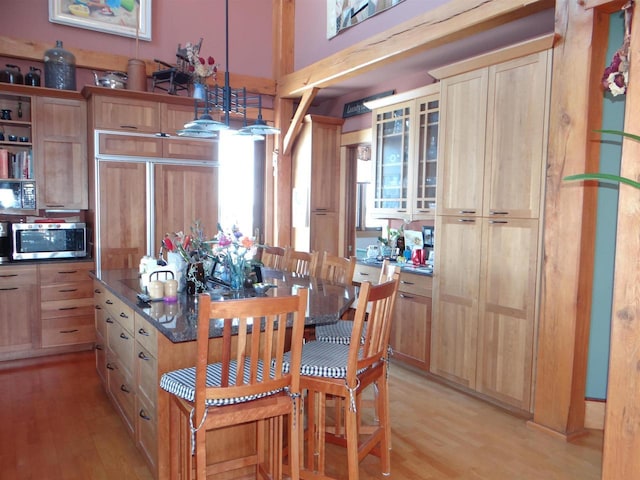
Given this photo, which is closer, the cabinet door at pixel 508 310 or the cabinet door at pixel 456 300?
the cabinet door at pixel 508 310

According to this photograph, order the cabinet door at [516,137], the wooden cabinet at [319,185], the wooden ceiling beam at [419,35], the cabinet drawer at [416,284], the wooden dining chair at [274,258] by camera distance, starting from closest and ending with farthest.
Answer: the cabinet door at [516,137]
the wooden ceiling beam at [419,35]
the cabinet drawer at [416,284]
the wooden dining chair at [274,258]
the wooden cabinet at [319,185]

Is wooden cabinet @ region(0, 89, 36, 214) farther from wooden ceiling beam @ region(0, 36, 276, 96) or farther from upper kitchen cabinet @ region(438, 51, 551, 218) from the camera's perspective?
upper kitchen cabinet @ region(438, 51, 551, 218)

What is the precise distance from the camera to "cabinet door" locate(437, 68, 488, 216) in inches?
132

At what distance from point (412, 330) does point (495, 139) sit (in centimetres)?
161

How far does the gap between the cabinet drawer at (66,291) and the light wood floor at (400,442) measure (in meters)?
0.91

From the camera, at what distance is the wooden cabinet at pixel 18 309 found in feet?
13.5

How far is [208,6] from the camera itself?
17.8 feet

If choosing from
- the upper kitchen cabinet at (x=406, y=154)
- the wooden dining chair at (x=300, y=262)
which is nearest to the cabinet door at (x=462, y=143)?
the upper kitchen cabinet at (x=406, y=154)

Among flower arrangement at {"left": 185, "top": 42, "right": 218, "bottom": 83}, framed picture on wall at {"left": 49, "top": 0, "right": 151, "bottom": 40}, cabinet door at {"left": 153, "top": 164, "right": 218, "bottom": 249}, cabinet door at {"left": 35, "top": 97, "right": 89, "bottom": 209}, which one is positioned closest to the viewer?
cabinet door at {"left": 35, "top": 97, "right": 89, "bottom": 209}

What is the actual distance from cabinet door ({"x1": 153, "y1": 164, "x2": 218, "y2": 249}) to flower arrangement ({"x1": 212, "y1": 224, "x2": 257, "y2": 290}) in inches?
89.0

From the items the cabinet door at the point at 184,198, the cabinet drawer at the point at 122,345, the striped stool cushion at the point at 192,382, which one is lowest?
the cabinet drawer at the point at 122,345

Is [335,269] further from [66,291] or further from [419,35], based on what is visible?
[66,291]

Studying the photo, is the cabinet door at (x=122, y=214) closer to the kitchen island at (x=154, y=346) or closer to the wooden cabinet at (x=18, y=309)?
the wooden cabinet at (x=18, y=309)

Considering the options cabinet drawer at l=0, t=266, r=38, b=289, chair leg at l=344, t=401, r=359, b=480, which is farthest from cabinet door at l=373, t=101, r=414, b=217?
cabinet drawer at l=0, t=266, r=38, b=289
